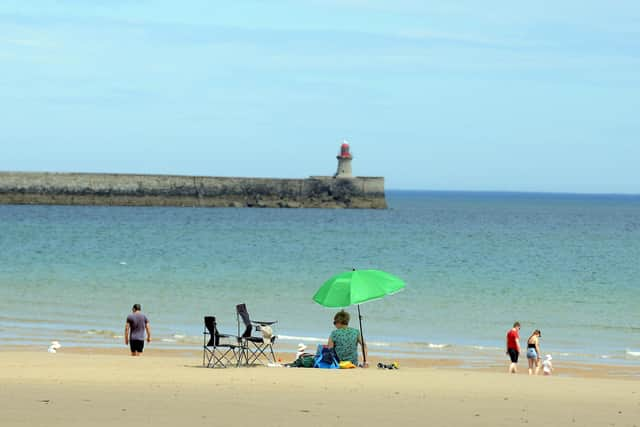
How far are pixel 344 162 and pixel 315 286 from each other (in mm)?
58795

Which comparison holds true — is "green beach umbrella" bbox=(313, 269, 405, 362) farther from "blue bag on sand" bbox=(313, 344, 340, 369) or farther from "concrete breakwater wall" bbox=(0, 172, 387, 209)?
"concrete breakwater wall" bbox=(0, 172, 387, 209)

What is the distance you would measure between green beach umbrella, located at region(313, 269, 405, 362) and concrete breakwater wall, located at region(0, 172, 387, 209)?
247 feet

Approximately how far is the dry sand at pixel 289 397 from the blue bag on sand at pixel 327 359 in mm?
339

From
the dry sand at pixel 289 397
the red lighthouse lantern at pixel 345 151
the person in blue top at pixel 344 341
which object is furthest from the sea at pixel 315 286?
the red lighthouse lantern at pixel 345 151

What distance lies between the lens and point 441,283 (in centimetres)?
2881

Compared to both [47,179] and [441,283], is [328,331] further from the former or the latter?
[47,179]

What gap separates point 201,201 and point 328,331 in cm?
7120

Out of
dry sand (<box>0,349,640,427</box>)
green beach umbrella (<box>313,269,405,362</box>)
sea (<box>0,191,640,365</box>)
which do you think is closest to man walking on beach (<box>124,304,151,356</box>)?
dry sand (<box>0,349,640,427</box>)

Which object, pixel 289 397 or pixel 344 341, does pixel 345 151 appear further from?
pixel 289 397

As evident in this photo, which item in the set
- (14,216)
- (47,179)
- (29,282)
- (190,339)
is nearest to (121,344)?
(190,339)

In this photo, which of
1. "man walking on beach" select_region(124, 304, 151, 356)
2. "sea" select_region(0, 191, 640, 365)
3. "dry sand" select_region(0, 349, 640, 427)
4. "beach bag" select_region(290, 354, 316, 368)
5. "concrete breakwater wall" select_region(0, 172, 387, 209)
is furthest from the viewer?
"concrete breakwater wall" select_region(0, 172, 387, 209)

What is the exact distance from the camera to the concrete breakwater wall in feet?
281

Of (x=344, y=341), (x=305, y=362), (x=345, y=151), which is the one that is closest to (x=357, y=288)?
(x=344, y=341)

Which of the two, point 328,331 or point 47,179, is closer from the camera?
point 328,331
